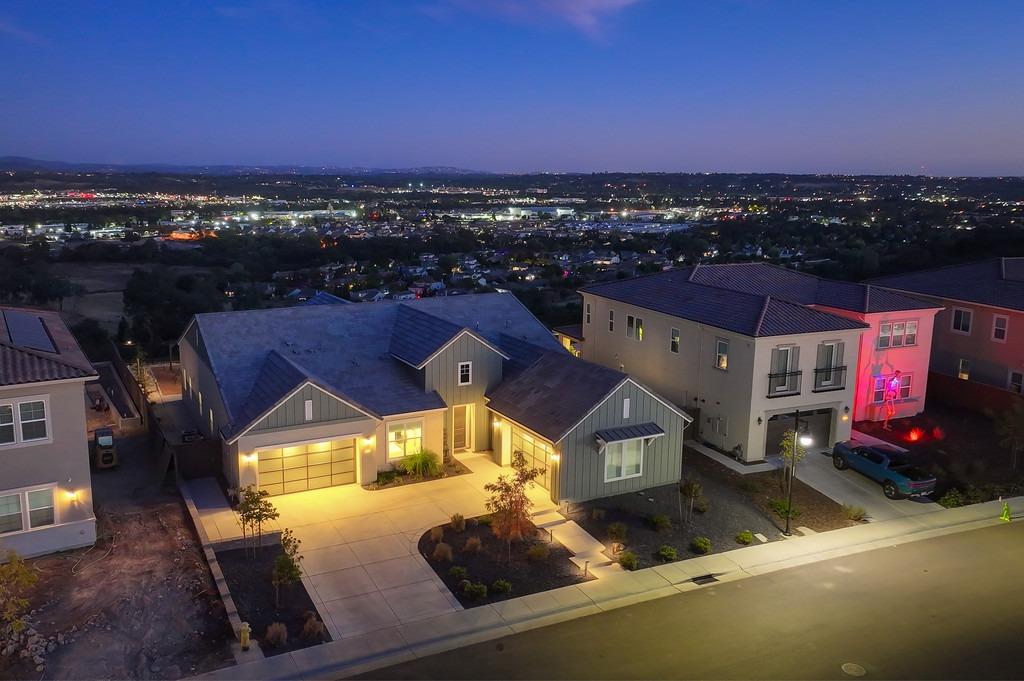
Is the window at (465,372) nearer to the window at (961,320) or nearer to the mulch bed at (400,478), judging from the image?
the mulch bed at (400,478)

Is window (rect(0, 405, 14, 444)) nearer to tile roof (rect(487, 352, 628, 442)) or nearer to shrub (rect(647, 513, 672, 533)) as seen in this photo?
tile roof (rect(487, 352, 628, 442))

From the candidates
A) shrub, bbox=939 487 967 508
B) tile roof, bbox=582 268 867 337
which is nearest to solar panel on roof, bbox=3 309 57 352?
tile roof, bbox=582 268 867 337

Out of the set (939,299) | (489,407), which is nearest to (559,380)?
(489,407)

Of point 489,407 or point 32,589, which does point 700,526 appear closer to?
point 489,407

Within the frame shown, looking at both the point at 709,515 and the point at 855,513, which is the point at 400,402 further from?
the point at 855,513

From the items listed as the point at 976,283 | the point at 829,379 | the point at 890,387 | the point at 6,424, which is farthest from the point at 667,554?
the point at 976,283
